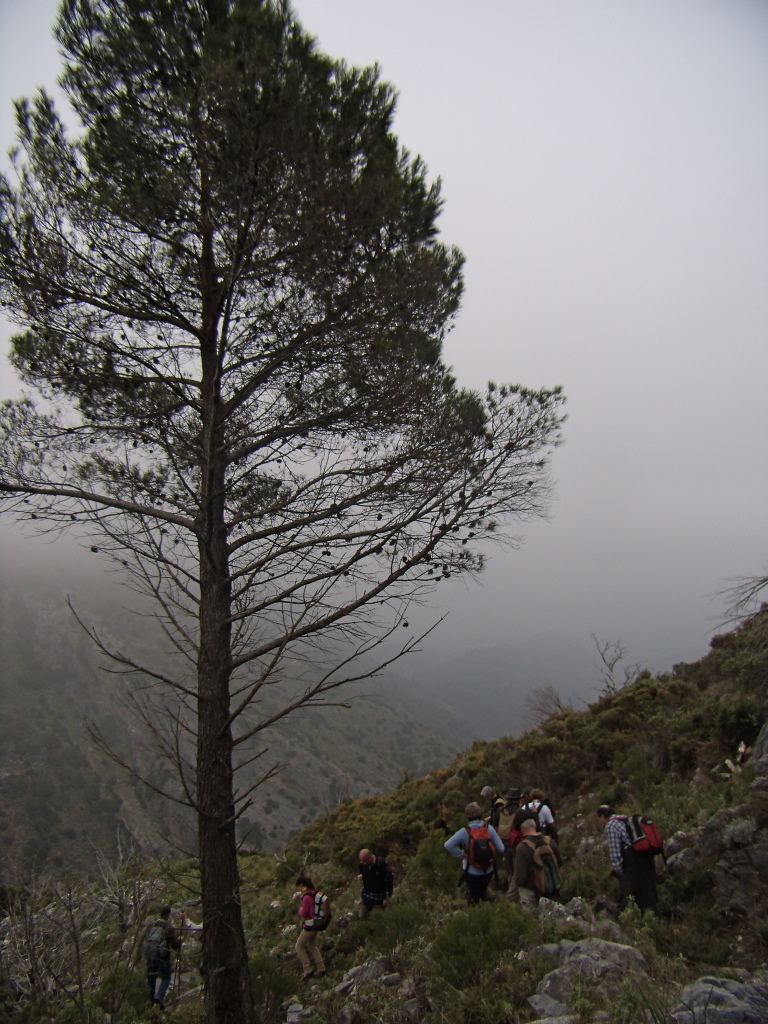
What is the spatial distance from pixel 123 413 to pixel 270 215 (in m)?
2.36

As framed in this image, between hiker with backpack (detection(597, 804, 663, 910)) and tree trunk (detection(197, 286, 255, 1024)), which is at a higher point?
tree trunk (detection(197, 286, 255, 1024))

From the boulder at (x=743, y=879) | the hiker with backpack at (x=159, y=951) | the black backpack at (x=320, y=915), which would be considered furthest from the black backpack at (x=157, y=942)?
the boulder at (x=743, y=879)

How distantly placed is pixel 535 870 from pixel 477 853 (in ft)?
2.47

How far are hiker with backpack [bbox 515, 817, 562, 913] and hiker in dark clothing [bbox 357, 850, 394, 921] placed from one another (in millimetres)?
1916

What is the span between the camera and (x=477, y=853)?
627 centimetres

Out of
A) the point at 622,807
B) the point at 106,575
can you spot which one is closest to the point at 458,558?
the point at 106,575

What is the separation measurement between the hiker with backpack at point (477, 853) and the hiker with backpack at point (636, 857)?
1.32 meters

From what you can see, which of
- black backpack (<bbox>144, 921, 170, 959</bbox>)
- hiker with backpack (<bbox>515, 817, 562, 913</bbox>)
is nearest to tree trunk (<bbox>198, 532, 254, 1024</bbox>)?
black backpack (<bbox>144, 921, 170, 959</bbox>)

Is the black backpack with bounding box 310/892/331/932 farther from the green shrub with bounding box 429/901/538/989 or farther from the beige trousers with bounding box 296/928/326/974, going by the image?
the green shrub with bounding box 429/901/538/989

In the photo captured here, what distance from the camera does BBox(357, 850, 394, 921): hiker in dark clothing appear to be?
7105mm

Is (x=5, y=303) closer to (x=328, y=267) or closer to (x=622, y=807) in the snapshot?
(x=328, y=267)

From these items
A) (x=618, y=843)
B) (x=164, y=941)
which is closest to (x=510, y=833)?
(x=618, y=843)

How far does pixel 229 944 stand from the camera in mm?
3873

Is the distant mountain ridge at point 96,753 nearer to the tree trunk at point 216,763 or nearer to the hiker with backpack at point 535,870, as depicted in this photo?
the hiker with backpack at point 535,870
